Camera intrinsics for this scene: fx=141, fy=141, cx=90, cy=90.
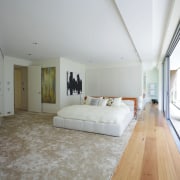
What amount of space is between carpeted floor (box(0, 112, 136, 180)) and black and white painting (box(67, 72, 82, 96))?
307 centimetres

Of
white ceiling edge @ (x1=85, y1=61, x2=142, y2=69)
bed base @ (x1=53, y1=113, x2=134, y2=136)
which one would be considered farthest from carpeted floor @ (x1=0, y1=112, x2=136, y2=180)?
white ceiling edge @ (x1=85, y1=61, x2=142, y2=69)

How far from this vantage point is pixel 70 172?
1950 mm

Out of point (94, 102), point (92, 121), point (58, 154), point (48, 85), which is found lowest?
point (58, 154)

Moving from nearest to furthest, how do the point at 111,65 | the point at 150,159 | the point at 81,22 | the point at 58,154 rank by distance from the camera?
the point at 150,159 → the point at 58,154 → the point at 81,22 → the point at 111,65

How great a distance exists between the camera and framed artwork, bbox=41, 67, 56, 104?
619 centimetres

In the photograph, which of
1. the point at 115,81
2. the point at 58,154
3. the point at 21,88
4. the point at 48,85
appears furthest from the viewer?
the point at 115,81

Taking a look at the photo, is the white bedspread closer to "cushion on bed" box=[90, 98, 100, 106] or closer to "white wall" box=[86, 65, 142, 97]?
"cushion on bed" box=[90, 98, 100, 106]

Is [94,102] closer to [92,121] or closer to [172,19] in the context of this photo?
[92,121]

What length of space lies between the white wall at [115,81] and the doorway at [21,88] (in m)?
3.28

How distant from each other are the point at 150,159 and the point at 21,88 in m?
6.88

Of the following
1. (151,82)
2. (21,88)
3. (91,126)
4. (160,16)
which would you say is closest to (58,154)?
(91,126)

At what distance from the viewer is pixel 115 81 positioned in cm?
750

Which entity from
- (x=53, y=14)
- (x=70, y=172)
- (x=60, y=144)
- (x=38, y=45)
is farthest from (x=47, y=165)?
(x=38, y=45)

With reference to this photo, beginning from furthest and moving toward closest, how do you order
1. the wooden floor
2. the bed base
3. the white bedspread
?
the white bedspread < the bed base < the wooden floor
